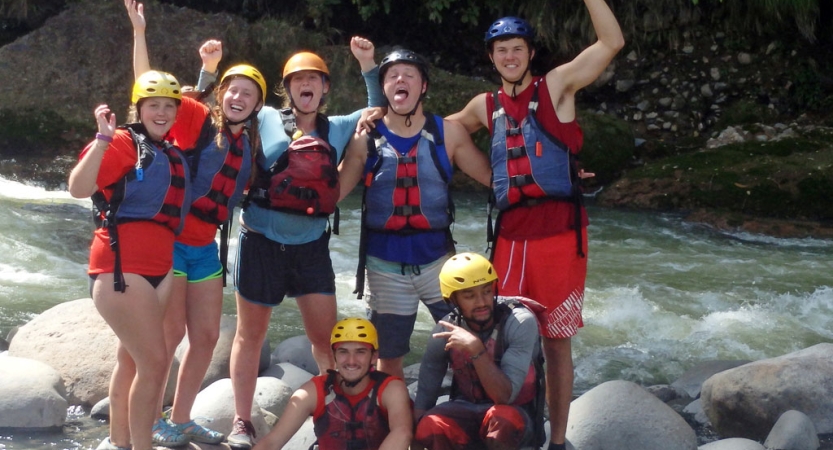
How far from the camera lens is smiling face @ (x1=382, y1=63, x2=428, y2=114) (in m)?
4.17

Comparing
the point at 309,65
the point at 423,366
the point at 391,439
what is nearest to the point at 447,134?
the point at 309,65

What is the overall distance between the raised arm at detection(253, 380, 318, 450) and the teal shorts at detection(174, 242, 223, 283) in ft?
2.03

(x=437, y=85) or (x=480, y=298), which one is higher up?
(x=437, y=85)

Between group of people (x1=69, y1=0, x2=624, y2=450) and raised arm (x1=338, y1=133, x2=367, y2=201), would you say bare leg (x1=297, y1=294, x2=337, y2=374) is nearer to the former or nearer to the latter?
group of people (x1=69, y1=0, x2=624, y2=450)

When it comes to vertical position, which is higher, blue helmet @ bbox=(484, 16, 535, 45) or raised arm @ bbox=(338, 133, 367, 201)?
blue helmet @ bbox=(484, 16, 535, 45)

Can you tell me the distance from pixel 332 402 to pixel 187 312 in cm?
71

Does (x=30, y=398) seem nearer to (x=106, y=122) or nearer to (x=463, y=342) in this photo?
(x=106, y=122)

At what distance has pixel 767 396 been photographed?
16.9ft

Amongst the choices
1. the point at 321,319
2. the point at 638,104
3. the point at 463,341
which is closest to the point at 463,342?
the point at 463,341

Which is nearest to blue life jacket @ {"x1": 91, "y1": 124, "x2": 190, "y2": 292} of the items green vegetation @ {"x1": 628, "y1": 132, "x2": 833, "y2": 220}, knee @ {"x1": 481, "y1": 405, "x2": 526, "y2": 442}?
knee @ {"x1": 481, "y1": 405, "x2": 526, "y2": 442}

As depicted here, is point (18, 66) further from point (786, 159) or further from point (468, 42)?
point (786, 159)

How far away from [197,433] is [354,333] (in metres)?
0.82

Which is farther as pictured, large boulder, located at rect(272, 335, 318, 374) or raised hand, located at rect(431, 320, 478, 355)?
large boulder, located at rect(272, 335, 318, 374)

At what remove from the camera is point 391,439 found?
384 cm
